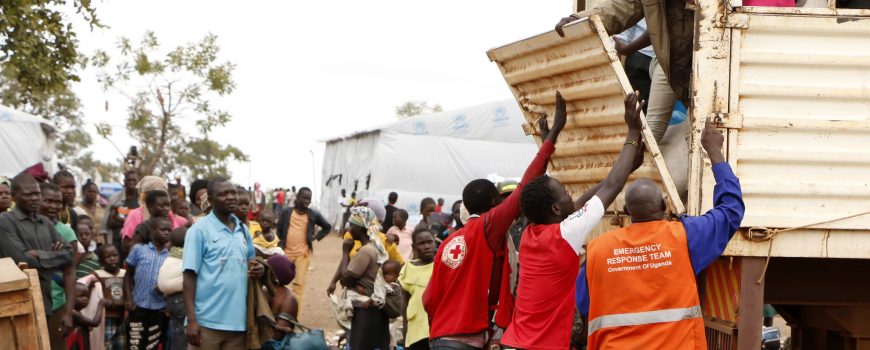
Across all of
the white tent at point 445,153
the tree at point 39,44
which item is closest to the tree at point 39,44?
the tree at point 39,44

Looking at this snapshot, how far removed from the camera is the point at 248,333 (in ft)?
22.4

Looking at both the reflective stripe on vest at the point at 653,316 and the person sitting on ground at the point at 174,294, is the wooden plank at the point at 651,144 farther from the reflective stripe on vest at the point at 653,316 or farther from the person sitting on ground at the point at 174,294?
the person sitting on ground at the point at 174,294

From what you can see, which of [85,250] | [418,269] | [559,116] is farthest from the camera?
[85,250]

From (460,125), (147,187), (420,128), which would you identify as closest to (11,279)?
(147,187)

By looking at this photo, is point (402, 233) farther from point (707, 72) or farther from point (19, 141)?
point (19, 141)

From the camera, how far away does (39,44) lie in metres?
10.9

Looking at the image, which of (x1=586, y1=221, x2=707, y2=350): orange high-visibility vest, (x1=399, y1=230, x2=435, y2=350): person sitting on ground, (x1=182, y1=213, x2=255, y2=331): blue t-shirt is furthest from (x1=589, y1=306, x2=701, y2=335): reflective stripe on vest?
(x1=182, y1=213, x2=255, y2=331): blue t-shirt

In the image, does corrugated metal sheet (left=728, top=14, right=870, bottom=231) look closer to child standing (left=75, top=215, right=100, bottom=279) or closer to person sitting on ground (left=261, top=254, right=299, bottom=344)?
person sitting on ground (left=261, top=254, right=299, bottom=344)

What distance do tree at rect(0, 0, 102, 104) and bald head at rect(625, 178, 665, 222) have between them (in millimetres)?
7718

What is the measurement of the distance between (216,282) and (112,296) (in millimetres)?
2293

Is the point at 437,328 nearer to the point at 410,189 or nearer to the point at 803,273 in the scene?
the point at 803,273

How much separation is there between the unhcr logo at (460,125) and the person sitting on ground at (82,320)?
2055 centimetres

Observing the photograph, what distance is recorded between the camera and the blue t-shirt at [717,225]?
4270 mm

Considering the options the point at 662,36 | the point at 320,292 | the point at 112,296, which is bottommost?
the point at 320,292
